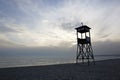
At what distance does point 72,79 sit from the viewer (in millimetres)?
10656

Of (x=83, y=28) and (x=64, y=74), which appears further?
(x=83, y=28)

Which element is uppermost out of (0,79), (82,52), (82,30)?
(82,30)

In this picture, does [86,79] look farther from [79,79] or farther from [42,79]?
[42,79]

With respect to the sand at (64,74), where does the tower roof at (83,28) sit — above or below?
above

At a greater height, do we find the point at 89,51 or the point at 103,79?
the point at 89,51

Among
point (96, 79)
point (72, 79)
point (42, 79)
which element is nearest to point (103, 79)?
point (96, 79)

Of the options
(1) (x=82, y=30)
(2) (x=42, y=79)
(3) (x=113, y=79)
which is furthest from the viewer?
(1) (x=82, y=30)

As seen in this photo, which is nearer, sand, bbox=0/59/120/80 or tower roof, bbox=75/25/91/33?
sand, bbox=0/59/120/80

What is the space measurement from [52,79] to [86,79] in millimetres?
2333

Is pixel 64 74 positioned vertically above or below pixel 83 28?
below

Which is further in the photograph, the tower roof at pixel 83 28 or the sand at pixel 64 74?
the tower roof at pixel 83 28

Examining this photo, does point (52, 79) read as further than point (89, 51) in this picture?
No

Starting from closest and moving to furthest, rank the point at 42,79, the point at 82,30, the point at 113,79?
the point at 113,79, the point at 42,79, the point at 82,30

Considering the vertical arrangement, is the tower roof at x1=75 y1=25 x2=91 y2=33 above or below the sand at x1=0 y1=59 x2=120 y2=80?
above
